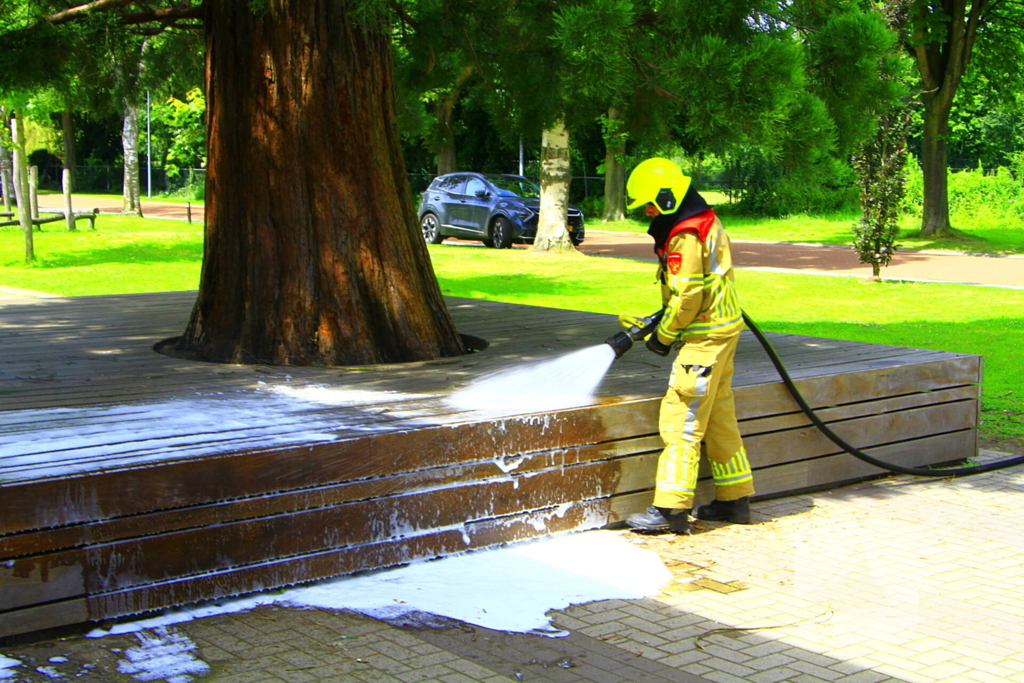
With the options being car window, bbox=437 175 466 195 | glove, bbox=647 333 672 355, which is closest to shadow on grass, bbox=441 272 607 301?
car window, bbox=437 175 466 195

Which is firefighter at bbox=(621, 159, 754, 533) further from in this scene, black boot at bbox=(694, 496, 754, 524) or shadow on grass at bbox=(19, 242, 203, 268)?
shadow on grass at bbox=(19, 242, 203, 268)

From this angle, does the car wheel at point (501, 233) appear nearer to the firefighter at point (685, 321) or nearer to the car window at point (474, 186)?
the car window at point (474, 186)

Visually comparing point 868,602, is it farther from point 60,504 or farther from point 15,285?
point 15,285

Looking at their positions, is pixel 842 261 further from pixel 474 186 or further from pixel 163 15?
pixel 163 15

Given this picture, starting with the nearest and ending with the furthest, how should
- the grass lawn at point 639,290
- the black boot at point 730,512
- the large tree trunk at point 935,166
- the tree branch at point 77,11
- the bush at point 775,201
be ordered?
the black boot at point 730,512 → the tree branch at point 77,11 → the grass lawn at point 639,290 → the large tree trunk at point 935,166 → the bush at point 775,201

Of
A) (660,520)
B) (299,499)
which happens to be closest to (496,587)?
(299,499)

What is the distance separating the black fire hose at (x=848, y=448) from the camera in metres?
5.55

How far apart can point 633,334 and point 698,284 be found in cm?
45

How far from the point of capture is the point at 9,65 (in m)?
6.76

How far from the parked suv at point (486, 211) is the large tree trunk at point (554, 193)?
1758mm

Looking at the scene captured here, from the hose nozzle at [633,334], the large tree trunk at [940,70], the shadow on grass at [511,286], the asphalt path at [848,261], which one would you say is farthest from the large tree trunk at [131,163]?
the hose nozzle at [633,334]

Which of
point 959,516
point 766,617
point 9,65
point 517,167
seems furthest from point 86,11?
point 517,167

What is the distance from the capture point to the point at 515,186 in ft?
80.9

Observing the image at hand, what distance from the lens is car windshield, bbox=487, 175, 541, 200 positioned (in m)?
24.2
